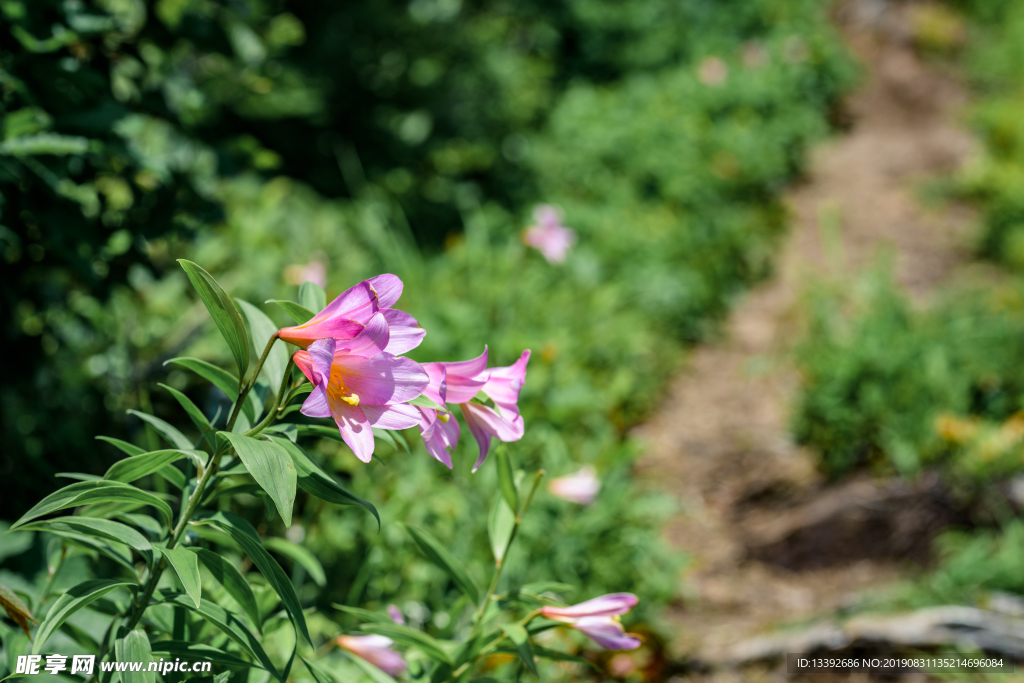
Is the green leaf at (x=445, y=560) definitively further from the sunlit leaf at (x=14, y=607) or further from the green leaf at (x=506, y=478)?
the sunlit leaf at (x=14, y=607)

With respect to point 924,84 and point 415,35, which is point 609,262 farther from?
point 924,84

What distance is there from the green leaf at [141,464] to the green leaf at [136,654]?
7.6 inches

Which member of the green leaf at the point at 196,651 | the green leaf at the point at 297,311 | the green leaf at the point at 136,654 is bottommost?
the green leaf at the point at 136,654

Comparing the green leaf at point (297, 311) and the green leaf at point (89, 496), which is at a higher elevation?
the green leaf at point (297, 311)

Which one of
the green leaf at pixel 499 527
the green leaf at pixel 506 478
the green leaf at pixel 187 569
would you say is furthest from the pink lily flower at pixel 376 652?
the green leaf at pixel 187 569

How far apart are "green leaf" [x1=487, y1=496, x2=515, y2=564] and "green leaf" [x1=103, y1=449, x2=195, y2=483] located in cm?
54

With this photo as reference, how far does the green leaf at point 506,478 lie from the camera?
3.54 ft

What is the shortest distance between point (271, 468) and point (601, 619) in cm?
61

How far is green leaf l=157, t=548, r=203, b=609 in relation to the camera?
30.5 inches

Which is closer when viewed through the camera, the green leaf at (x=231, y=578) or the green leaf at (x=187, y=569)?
the green leaf at (x=187, y=569)

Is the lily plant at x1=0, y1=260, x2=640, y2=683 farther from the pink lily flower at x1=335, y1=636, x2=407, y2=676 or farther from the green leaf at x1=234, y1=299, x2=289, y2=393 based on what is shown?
the pink lily flower at x1=335, y1=636, x2=407, y2=676

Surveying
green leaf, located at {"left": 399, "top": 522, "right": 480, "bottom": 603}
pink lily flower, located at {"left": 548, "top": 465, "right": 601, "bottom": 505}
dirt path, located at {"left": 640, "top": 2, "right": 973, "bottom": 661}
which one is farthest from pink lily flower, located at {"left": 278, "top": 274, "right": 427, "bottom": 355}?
dirt path, located at {"left": 640, "top": 2, "right": 973, "bottom": 661}

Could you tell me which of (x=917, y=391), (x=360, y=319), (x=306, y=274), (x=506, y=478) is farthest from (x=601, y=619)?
(x=917, y=391)

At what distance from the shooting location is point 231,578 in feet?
3.12
